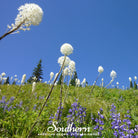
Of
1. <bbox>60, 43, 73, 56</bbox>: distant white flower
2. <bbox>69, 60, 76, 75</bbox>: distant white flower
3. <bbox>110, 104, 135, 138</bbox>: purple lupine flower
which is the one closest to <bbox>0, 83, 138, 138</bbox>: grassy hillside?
<bbox>110, 104, 135, 138</bbox>: purple lupine flower

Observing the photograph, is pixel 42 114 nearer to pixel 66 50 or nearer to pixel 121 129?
pixel 66 50

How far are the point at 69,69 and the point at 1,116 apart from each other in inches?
91.2

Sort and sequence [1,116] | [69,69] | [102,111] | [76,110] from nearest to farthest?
[1,116]
[69,69]
[76,110]
[102,111]

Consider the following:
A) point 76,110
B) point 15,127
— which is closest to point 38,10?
point 15,127

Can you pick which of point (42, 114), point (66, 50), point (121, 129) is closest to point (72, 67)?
point (66, 50)

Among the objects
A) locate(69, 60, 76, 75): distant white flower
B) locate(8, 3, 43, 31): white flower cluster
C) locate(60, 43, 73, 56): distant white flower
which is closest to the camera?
locate(8, 3, 43, 31): white flower cluster

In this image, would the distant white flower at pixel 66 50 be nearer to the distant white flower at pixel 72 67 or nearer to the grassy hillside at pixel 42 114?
the distant white flower at pixel 72 67

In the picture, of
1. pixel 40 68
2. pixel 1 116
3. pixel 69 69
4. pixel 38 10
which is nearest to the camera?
pixel 38 10

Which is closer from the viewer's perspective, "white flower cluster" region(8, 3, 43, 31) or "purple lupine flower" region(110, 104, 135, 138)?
"white flower cluster" region(8, 3, 43, 31)

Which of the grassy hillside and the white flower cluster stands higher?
the white flower cluster

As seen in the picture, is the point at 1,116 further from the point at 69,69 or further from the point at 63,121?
the point at 69,69

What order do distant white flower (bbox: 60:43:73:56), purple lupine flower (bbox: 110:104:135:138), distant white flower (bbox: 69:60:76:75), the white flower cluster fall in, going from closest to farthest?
the white flower cluster
distant white flower (bbox: 60:43:73:56)
purple lupine flower (bbox: 110:104:135:138)
distant white flower (bbox: 69:60:76:75)

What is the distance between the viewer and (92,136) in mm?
3242

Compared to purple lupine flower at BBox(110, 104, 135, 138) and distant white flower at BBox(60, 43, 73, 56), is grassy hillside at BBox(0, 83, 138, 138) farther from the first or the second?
distant white flower at BBox(60, 43, 73, 56)
